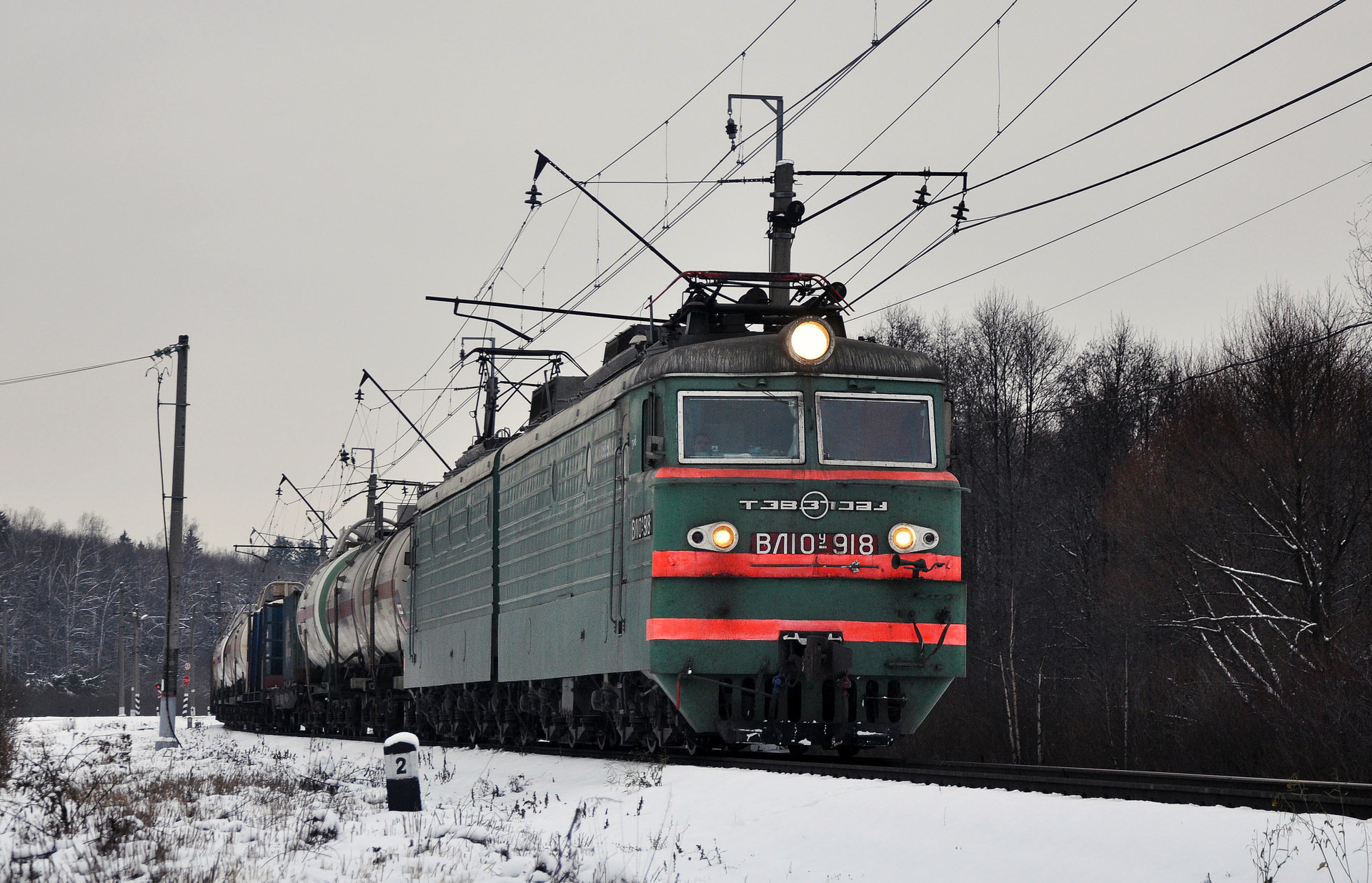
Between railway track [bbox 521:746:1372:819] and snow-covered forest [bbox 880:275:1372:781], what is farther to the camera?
snow-covered forest [bbox 880:275:1372:781]

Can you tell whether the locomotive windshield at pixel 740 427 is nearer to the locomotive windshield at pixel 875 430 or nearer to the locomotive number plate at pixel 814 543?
the locomotive windshield at pixel 875 430

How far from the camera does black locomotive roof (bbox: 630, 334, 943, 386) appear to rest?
13977 mm

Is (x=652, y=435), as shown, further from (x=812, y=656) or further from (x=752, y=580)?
(x=812, y=656)

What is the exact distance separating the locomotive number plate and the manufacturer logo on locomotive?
188mm

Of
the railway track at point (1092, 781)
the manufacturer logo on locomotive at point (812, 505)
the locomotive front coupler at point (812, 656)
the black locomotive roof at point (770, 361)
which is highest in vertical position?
the black locomotive roof at point (770, 361)

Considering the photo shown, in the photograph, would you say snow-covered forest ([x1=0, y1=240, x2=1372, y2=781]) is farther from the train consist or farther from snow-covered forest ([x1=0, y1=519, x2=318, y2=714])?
snow-covered forest ([x1=0, y1=519, x2=318, y2=714])

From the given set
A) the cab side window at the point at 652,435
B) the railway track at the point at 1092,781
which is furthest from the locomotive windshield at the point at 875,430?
the railway track at the point at 1092,781

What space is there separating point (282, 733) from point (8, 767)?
75.8 ft

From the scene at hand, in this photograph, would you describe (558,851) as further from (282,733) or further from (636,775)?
(282,733)

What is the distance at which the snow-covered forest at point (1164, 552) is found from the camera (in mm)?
21203

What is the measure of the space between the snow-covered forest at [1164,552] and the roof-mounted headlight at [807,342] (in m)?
3.32

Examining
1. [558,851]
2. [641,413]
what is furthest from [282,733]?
[558,851]

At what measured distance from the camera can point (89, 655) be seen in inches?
4624

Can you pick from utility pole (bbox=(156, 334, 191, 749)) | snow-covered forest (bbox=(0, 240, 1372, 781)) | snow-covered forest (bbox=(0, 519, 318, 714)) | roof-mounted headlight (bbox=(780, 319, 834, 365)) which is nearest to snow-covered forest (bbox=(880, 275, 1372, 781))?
snow-covered forest (bbox=(0, 240, 1372, 781))
